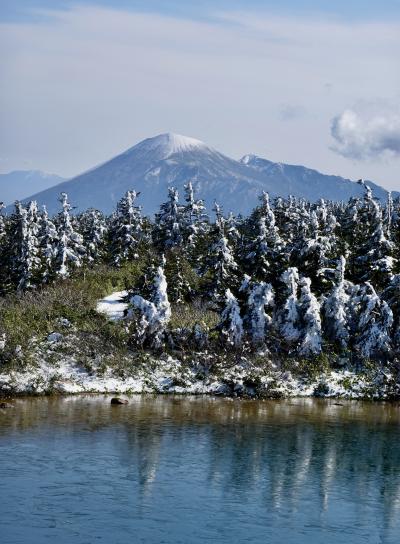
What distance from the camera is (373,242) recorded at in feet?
205

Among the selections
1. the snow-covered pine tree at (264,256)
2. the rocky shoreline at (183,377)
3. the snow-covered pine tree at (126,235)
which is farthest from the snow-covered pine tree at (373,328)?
the snow-covered pine tree at (126,235)

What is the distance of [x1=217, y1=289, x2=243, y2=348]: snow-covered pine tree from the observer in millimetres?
54750

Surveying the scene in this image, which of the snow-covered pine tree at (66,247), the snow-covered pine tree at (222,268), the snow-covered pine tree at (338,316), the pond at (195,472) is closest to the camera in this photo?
the pond at (195,472)

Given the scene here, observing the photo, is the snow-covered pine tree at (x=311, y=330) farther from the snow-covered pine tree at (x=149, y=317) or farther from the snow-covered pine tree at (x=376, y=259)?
the snow-covered pine tree at (x=149, y=317)

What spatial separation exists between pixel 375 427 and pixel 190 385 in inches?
530

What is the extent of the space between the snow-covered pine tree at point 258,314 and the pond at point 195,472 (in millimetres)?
7269

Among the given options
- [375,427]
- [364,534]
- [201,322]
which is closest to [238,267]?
[201,322]

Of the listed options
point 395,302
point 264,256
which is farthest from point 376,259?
point 264,256

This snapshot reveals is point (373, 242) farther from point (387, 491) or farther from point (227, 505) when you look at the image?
point (227, 505)

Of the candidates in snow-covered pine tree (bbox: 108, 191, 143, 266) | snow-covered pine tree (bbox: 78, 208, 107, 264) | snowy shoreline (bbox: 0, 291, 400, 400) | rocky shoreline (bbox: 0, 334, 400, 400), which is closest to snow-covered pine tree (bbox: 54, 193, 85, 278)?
snow-covered pine tree (bbox: 78, 208, 107, 264)

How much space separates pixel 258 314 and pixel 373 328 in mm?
8503

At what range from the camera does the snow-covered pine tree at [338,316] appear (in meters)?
56.8

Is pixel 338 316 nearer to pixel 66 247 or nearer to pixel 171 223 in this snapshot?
pixel 66 247

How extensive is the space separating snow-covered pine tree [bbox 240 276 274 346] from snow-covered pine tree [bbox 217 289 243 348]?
5.03 ft
